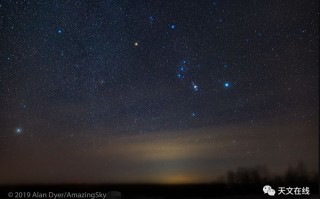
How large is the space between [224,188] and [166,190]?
6.21ft

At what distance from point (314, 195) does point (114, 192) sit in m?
5.19

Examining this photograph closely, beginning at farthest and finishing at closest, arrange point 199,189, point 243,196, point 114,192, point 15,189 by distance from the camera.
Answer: point 199,189 < point 243,196 < point 15,189 < point 114,192

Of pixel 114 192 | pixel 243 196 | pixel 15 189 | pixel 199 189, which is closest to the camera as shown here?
pixel 114 192

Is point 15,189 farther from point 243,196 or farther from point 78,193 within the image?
point 243,196

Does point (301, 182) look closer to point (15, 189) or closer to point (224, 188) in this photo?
point (224, 188)

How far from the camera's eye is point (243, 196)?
29.7ft

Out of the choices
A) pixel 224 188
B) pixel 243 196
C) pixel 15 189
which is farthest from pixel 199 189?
pixel 15 189

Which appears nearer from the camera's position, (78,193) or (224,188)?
(78,193)

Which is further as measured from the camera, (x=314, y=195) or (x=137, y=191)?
(x=137, y=191)

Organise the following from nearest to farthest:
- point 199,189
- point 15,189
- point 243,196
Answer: point 15,189 → point 243,196 → point 199,189

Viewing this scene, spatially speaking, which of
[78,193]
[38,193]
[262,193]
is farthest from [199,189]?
[38,193]

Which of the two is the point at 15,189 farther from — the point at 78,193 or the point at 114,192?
the point at 114,192

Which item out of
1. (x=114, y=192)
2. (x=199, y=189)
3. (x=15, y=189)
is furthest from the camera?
(x=199, y=189)

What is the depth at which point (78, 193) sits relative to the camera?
26.3 feet
